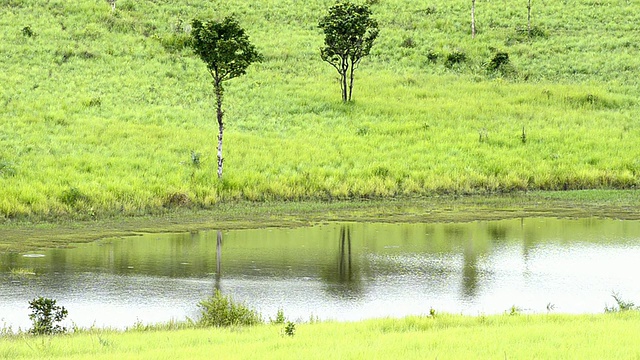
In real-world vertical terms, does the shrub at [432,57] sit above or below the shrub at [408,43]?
below

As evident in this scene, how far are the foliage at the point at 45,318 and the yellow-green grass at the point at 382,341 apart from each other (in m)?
0.54

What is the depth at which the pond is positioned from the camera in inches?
695

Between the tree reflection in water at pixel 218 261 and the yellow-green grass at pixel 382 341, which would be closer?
the yellow-green grass at pixel 382 341

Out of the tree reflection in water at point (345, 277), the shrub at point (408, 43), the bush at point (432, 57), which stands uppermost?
the shrub at point (408, 43)

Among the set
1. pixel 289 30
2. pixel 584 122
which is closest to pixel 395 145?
pixel 584 122

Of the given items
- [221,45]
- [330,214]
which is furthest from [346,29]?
[330,214]

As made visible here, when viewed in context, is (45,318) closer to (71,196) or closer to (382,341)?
(382,341)

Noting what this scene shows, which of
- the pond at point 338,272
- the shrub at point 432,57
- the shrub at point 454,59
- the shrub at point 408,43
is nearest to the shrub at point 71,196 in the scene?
the pond at point 338,272

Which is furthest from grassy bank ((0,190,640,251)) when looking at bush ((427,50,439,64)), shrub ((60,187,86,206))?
bush ((427,50,439,64))

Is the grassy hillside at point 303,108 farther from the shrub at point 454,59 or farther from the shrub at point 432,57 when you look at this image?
the shrub at point 454,59

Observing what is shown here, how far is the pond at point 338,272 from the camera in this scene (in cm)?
1766

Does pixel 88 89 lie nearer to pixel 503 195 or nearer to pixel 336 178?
pixel 336 178

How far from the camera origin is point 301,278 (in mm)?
20641

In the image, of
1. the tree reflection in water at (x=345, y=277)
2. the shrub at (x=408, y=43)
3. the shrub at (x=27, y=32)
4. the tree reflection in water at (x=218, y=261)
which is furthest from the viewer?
the shrub at (x=408, y=43)
